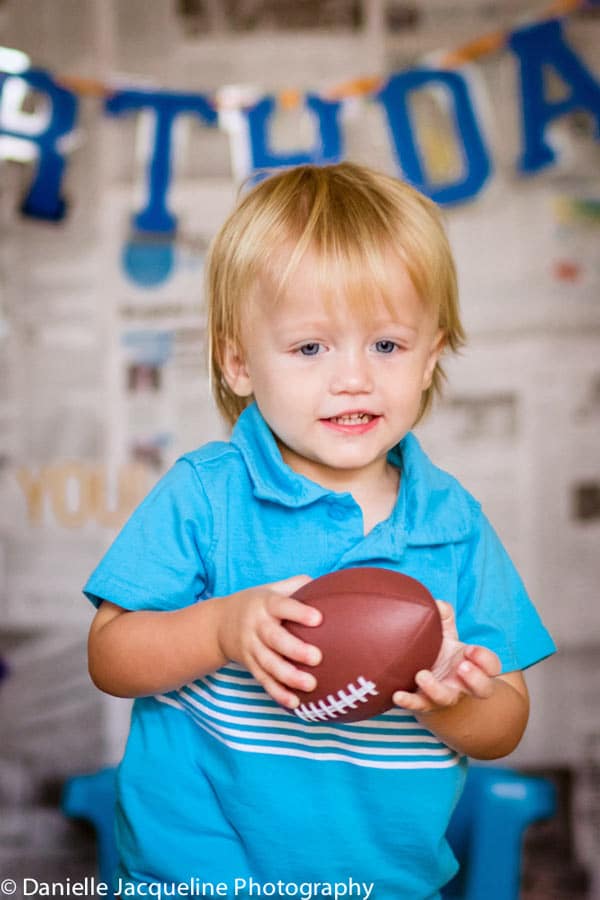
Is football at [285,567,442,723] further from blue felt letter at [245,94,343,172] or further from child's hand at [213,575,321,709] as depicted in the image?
blue felt letter at [245,94,343,172]

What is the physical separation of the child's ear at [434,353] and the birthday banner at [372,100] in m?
0.66

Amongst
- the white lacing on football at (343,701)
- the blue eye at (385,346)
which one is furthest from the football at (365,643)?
the blue eye at (385,346)

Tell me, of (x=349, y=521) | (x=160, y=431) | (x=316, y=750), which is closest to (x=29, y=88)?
(x=160, y=431)

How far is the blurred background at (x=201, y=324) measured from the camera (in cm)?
A: 168

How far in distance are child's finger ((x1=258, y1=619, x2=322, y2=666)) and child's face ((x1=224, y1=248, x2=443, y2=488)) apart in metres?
0.21

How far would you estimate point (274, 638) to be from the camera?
2.44ft

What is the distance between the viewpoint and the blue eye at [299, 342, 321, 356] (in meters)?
0.90

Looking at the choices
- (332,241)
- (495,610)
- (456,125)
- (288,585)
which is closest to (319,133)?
(456,125)

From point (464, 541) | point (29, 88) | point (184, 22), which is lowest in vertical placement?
point (464, 541)

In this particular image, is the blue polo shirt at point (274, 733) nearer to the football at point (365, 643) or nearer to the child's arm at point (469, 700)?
the child's arm at point (469, 700)

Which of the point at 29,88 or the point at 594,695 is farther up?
the point at 29,88

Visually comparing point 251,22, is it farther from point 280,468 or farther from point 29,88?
point 280,468

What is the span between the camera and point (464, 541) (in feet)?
3.19

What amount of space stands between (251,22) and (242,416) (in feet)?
3.18
